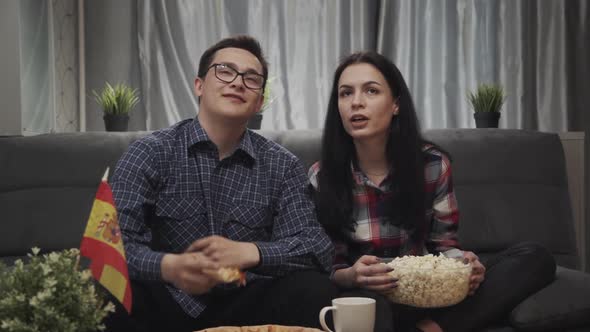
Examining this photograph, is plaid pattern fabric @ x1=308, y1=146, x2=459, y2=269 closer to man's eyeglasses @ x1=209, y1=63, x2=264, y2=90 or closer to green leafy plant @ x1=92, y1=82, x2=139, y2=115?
man's eyeglasses @ x1=209, y1=63, x2=264, y2=90

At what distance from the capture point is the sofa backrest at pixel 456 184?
2.28 meters

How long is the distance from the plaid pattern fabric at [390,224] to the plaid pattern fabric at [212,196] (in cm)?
17

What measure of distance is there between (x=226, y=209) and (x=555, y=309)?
915 mm

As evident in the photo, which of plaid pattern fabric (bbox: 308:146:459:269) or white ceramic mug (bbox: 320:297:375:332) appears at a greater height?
plaid pattern fabric (bbox: 308:146:459:269)

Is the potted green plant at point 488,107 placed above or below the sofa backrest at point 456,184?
above

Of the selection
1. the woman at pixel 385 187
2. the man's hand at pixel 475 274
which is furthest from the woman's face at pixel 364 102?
the man's hand at pixel 475 274

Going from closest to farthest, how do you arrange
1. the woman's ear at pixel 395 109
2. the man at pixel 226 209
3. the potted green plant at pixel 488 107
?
1. the man at pixel 226 209
2. the woman's ear at pixel 395 109
3. the potted green plant at pixel 488 107

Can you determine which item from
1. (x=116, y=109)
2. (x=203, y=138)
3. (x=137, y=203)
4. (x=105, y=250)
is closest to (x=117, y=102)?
(x=116, y=109)

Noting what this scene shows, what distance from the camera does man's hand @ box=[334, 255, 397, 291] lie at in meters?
1.65

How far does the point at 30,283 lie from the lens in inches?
38.7

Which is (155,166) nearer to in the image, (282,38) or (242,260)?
(242,260)

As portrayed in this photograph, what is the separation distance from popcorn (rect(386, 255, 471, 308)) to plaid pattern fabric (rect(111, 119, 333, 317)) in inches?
10.4

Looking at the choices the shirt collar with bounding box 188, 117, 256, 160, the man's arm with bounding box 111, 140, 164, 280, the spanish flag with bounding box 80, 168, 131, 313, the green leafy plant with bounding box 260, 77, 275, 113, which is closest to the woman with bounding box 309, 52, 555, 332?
the shirt collar with bounding box 188, 117, 256, 160

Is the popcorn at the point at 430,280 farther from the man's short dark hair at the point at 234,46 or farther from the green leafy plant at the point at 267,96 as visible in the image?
the green leafy plant at the point at 267,96
